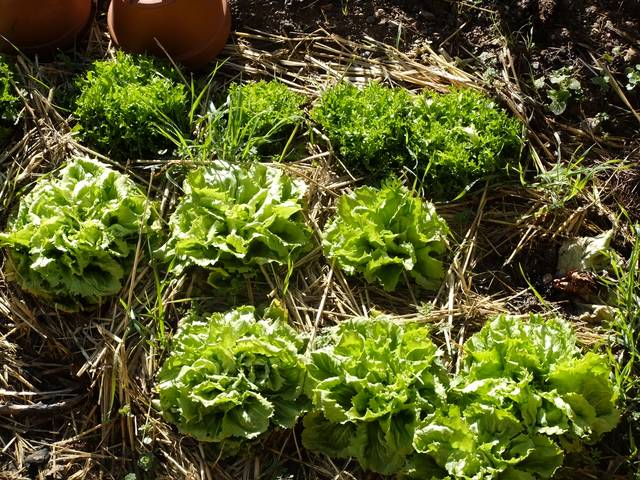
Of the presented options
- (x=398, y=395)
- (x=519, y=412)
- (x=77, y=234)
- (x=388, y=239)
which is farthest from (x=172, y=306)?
(x=519, y=412)

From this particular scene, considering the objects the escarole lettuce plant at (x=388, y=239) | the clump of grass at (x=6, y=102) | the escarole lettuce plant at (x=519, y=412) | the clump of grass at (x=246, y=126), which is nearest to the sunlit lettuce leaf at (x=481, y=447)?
the escarole lettuce plant at (x=519, y=412)

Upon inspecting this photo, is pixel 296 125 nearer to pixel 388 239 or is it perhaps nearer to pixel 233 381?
pixel 388 239

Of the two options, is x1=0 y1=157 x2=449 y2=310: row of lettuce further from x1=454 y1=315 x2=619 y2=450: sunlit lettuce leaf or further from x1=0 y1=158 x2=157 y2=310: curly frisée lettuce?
x1=454 y1=315 x2=619 y2=450: sunlit lettuce leaf

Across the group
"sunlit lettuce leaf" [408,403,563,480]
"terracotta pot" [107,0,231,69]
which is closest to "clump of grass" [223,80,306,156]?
"terracotta pot" [107,0,231,69]

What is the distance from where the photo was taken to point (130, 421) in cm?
341

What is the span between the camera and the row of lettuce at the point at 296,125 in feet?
12.3

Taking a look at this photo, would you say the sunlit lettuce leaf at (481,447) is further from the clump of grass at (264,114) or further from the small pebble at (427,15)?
the small pebble at (427,15)

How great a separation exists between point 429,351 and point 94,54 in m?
2.31

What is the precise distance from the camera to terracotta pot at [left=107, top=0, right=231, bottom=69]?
3947 mm

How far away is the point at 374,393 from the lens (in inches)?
124

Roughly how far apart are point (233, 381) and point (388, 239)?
0.87 m

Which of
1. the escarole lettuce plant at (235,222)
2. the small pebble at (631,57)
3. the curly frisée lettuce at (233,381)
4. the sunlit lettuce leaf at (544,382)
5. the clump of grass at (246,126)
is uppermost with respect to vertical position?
the small pebble at (631,57)

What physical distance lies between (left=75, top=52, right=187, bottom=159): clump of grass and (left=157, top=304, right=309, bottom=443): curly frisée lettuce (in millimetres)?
1025

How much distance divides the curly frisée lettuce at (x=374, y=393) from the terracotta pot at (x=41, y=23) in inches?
83.4
